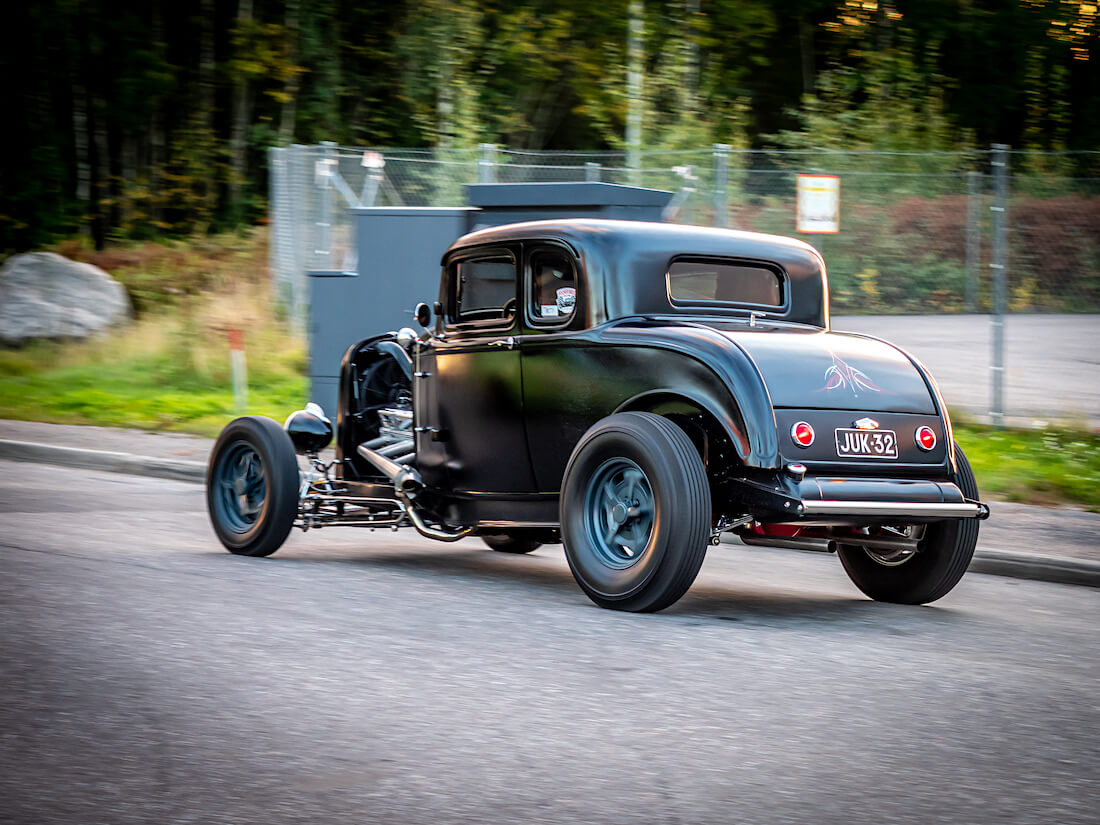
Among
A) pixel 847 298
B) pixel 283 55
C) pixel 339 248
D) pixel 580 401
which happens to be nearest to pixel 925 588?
pixel 580 401

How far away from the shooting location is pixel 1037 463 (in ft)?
40.5

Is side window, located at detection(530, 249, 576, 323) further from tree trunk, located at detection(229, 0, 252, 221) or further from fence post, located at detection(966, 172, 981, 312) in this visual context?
tree trunk, located at detection(229, 0, 252, 221)

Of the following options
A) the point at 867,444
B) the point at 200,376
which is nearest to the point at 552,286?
the point at 867,444

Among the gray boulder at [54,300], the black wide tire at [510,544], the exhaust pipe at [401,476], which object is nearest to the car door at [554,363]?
the exhaust pipe at [401,476]

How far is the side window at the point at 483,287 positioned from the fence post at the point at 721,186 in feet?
23.8


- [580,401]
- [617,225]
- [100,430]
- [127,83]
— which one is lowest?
[100,430]

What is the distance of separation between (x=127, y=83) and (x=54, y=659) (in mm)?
29105

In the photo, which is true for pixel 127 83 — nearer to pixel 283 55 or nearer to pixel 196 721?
pixel 283 55

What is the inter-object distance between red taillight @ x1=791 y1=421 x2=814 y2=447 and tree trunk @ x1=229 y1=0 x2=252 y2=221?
27.9m

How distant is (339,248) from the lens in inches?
758

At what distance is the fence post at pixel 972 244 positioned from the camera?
14.8m

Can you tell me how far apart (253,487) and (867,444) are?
12.5ft

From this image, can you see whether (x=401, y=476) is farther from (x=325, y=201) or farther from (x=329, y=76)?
(x=329, y=76)

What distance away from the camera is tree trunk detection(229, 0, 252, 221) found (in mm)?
33031
